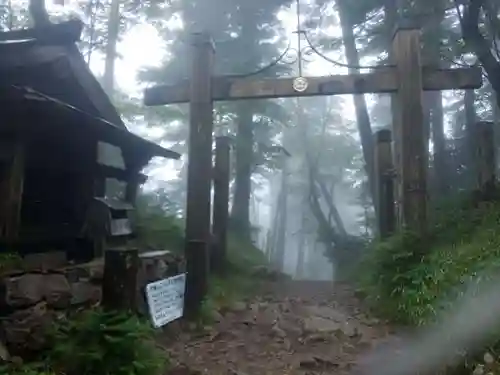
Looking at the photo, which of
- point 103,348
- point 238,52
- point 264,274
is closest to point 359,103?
point 238,52

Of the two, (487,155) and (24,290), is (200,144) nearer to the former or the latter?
(24,290)

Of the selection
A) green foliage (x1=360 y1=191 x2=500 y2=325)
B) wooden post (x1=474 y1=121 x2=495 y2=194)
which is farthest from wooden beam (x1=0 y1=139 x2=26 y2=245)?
wooden post (x1=474 y1=121 x2=495 y2=194)

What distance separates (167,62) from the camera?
16.8 metres

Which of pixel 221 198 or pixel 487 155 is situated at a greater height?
pixel 487 155

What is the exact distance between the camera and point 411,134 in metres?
7.84

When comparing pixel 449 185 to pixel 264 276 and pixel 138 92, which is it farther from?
pixel 138 92

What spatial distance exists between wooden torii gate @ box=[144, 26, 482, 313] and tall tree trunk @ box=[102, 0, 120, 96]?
33.3ft

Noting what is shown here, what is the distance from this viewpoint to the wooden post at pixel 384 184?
33.4 feet

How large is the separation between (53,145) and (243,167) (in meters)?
8.45

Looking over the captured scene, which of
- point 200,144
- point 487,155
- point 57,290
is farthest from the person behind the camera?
point 487,155

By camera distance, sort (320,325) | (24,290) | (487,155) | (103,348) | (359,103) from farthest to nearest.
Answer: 1. (359,103)
2. (487,155)
3. (320,325)
4. (24,290)
5. (103,348)

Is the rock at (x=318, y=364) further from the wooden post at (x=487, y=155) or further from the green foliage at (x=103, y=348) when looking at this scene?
the wooden post at (x=487, y=155)

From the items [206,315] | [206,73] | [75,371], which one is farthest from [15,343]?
[206,73]

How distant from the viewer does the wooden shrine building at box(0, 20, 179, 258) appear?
6383 mm
